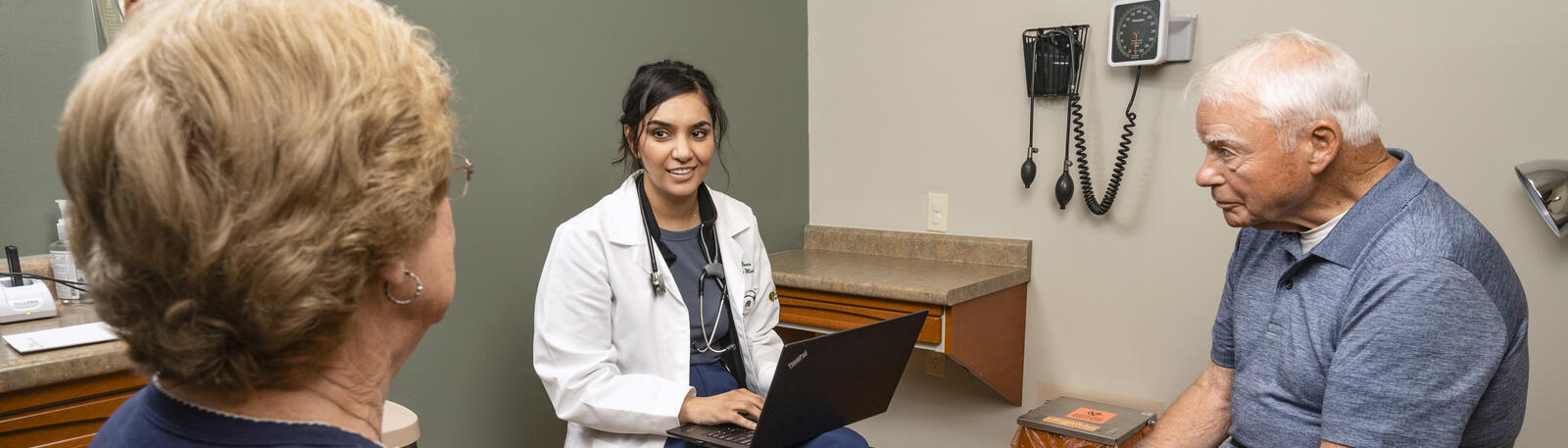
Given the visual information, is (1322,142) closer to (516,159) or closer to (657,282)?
(657,282)

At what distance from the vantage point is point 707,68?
278cm

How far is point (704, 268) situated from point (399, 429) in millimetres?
664

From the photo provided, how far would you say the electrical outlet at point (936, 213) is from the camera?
9.70 ft

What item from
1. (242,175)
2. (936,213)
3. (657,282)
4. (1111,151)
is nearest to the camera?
(242,175)

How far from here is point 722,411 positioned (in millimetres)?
1733

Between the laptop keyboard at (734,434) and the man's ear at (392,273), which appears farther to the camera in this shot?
the laptop keyboard at (734,434)

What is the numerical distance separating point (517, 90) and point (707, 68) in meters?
0.68

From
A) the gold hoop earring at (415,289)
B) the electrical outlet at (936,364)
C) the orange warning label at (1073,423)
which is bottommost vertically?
the electrical outlet at (936,364)

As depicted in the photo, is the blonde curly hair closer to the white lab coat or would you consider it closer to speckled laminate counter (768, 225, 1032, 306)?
the white lab coat

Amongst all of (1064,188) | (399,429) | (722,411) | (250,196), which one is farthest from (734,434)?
(1064,188)

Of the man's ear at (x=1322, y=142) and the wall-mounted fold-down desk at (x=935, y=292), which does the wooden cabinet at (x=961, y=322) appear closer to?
the wall-mounted fold-down desk at (x=935, y=292)

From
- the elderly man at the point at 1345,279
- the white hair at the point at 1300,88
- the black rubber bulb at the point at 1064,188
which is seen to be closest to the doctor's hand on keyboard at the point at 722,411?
the elderly man at the point at 1345,279

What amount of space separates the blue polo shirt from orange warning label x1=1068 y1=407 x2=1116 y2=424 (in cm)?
95

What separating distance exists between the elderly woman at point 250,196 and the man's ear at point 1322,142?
1196mm
